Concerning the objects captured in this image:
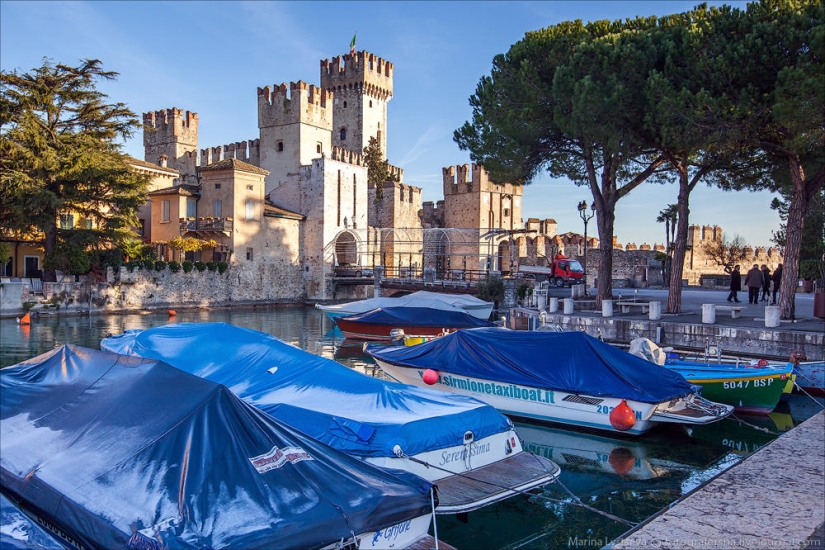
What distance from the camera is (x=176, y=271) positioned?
3638cm

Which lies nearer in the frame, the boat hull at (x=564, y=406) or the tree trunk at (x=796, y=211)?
the boat hull at (x=564, y=406)

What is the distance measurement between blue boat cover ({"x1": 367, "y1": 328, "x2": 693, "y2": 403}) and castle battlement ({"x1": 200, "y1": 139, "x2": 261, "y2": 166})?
39243mm

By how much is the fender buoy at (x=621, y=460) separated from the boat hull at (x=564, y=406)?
1.13ft

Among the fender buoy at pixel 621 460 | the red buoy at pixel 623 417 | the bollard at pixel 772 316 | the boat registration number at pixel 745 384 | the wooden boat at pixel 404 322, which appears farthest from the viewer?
the wooden boat at pixel 404 322

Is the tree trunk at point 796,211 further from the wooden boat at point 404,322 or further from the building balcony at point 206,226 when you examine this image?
the building balcony at point 206,226

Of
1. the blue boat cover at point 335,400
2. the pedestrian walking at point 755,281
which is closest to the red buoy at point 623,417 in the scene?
the blue boat cover at point 335,400

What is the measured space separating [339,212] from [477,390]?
34250 millimetres

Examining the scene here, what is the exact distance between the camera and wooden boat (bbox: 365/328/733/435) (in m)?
10.3

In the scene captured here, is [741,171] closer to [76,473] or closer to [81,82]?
[76,473]

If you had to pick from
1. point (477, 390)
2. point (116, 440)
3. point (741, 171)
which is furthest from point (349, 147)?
point (116, 440)

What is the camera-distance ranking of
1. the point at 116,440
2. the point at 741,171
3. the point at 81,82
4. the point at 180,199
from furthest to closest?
the point at 180,199 → the point at 81,82 → the point at 741,171 → the point at 116,440

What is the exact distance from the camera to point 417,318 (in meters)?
22.7

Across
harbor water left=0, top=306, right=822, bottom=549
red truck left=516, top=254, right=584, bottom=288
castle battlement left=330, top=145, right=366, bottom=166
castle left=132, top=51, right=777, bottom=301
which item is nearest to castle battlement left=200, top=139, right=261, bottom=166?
castle left=132, top=51, right=777, bottom=301

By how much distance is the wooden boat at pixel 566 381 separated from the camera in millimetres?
10305
